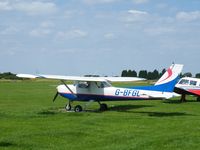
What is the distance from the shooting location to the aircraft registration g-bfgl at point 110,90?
73.9ft

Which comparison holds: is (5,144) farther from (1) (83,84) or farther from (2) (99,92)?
(1) (83,84)

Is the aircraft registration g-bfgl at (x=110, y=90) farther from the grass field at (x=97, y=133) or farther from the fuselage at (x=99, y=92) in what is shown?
the grass field at (x=97, y=133)

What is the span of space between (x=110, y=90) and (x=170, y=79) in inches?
126

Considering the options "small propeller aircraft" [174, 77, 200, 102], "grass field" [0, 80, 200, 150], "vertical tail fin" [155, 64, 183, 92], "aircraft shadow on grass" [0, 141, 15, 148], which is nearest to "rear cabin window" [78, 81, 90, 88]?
"vertical tail fin" [155, 64, 183, 92]

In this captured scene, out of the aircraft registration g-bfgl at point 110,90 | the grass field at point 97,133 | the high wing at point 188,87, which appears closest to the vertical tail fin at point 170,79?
the aircraft registration g-bfgl at point 110,90

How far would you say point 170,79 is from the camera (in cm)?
2320

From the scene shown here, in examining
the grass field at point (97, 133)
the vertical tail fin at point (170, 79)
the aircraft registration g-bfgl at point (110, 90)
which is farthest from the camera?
the vertical tail fin at point (170, 79)

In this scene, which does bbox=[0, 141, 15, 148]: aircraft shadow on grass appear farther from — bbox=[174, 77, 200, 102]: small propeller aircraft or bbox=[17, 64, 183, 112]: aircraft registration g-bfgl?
bbox=[174, 77, 200, 102]: small propeller aircraft

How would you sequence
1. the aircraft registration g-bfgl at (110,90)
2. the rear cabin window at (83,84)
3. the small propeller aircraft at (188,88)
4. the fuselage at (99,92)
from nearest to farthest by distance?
the aircraft registration g-bfgl at (110,90), the fuselage at (99,92), the rear cabin window at (83,84), the small propeller aircraft at (188,88)

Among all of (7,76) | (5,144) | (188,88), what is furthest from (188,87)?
(7,76)

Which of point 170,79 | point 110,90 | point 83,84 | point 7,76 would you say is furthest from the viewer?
point 7,76

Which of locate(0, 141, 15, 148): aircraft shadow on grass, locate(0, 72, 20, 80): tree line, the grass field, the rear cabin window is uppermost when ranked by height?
locate(0, 72, 20, 80): tree line

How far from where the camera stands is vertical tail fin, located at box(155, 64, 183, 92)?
22.7 metres

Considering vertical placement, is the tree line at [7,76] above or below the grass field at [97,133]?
above
